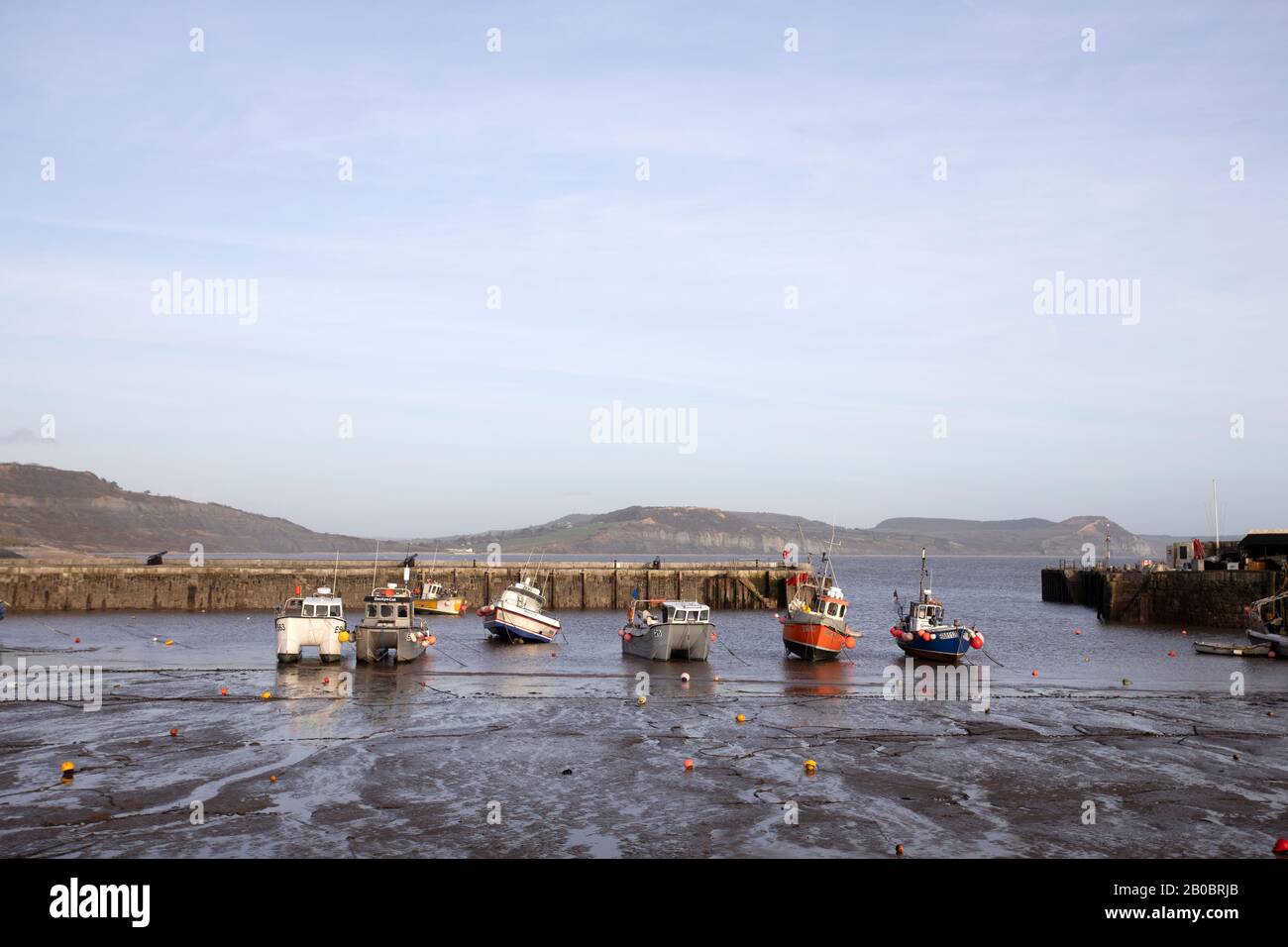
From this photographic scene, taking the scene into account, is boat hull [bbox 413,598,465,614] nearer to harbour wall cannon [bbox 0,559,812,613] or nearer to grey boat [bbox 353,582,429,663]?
harbour wall cannon [bbox 0,559,812,613]

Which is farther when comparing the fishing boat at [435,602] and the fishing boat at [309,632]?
the fishing boat at [435,602]

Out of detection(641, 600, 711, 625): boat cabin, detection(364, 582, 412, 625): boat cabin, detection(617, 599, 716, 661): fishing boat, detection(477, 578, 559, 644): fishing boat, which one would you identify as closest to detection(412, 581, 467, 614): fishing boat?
detection(477, 578, 559, 644): fishing boat

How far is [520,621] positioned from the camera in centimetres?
5512

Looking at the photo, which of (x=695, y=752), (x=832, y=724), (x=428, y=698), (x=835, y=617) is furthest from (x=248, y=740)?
(x=835, y=617)

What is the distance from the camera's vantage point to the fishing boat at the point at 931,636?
47.6 metres

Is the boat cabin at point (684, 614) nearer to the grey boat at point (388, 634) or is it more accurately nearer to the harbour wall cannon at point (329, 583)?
the grey boat at point (388, 634)

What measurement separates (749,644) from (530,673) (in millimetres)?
17682

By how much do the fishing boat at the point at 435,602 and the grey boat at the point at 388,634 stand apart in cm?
→ 2861

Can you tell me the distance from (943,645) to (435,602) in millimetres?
38963
